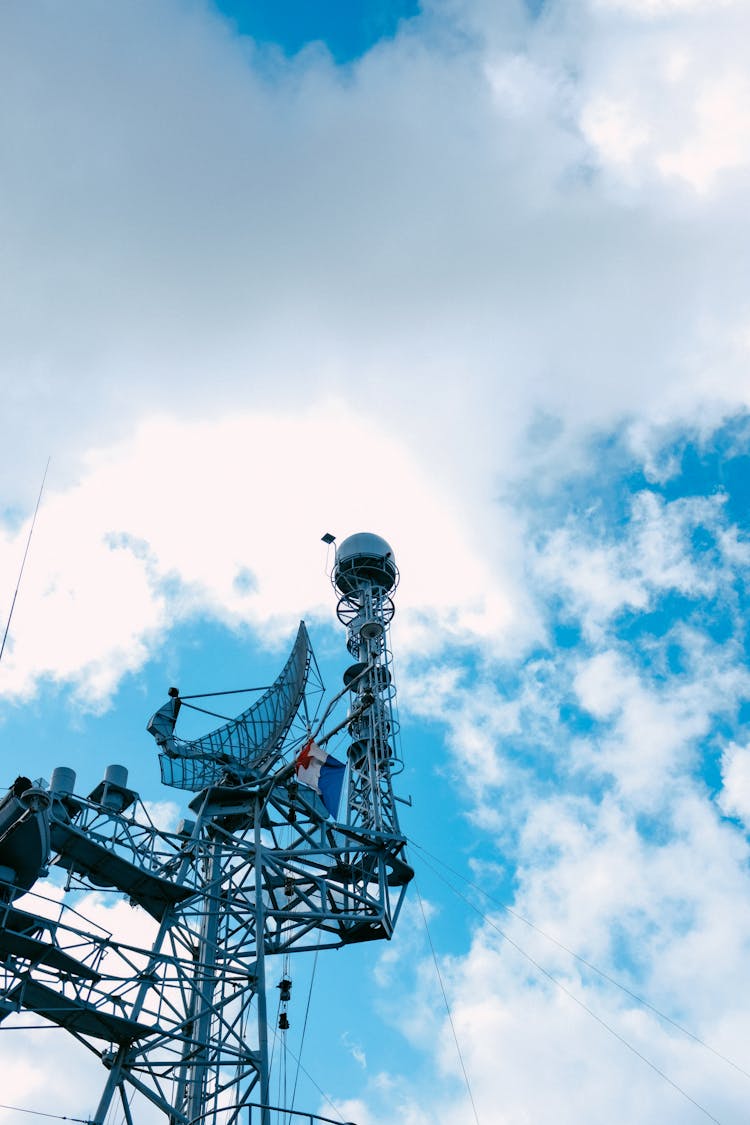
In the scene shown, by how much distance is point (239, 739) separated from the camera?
39.5 m

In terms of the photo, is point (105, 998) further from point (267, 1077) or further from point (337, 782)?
point (337, 782)

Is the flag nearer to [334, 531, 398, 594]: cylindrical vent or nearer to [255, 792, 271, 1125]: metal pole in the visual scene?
[255, 792, 271, 1125]: metal pole

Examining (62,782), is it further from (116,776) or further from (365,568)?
(365,568)

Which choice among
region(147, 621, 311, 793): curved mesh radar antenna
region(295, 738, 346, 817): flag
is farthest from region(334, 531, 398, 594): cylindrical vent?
region(295, 738, 346, 817): flag

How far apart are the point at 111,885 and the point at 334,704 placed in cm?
1074

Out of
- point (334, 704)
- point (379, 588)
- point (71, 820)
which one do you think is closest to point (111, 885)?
point (71, 820)

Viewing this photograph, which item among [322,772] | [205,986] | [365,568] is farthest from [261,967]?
[365,568]

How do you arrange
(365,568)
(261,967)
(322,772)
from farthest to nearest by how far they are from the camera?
(365,568) < (322,772) < (261,967)

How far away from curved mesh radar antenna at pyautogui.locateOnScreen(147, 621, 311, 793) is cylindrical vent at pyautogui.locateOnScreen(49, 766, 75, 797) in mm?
4952

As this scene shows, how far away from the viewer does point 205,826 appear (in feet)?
122

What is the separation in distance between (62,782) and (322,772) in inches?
361

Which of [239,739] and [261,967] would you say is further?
[239,739]

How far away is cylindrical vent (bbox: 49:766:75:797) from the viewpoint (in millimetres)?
33094

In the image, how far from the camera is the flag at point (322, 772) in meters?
37.2
